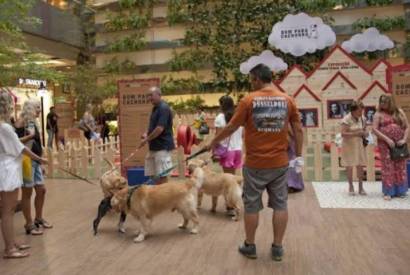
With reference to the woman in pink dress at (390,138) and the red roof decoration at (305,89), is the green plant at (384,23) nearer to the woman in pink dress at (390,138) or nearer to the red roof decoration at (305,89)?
the red roof decoration at (305,89)

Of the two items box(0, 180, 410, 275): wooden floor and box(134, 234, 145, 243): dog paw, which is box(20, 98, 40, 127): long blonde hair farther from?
box(134, 234, 145, 243): dog paw

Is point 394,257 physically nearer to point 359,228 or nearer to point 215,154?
point 359,228

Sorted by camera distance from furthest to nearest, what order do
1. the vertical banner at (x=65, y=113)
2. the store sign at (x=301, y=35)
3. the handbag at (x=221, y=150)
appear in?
the vertical banner at (x=65, y=113), the store sign at (x=301, y=35), the handbag at (x=221, y=150)

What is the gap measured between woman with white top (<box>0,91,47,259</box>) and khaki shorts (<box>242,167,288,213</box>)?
210 cm

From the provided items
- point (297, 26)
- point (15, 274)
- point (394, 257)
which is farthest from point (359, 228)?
point (297, 26)

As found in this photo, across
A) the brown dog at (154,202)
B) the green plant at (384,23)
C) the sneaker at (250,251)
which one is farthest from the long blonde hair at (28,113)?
the green plant at (384,23)

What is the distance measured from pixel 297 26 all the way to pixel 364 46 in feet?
10.5

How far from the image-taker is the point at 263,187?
3.95 meters

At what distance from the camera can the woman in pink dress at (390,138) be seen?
244 inches

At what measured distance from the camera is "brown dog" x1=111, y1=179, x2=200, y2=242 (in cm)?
481

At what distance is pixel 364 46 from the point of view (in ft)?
43.8

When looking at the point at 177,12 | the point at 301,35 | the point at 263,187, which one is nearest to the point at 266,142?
the point at 263,187

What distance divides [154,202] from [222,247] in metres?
0.90

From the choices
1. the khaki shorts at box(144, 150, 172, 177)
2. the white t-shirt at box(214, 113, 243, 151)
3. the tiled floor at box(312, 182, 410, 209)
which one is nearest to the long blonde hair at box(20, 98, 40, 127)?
the khaki shorts at box(144, 150, 172, 177)
